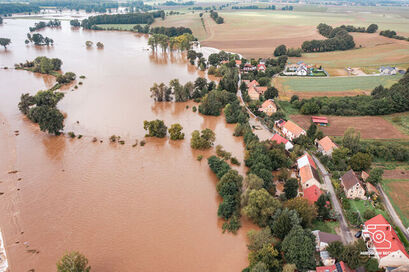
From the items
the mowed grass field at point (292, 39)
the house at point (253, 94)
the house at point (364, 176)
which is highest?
the mowed grass field at point (292, 39)

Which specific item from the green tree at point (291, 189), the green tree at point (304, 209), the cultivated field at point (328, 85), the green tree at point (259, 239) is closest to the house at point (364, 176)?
the green tree at point (291, 189)

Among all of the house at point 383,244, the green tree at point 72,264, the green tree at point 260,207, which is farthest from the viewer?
the green tree at point 260,207

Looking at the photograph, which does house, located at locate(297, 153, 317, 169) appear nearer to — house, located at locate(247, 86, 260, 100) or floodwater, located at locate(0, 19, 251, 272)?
floodwater, located at locate(0, 19, 251, 272)

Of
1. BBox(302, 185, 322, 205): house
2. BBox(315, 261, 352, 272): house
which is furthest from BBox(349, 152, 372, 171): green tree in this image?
BBox(315, 261, 352, 272): house

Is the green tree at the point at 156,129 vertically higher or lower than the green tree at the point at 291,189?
higher

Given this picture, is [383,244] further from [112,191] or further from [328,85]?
[328,85]

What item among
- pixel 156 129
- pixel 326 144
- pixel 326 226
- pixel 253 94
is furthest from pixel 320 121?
pixel 156 129

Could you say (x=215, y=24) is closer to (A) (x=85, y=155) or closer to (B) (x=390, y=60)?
(B) (x=390, y=60)

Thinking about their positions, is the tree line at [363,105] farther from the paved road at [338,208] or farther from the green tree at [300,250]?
the green tree at [300,250]
